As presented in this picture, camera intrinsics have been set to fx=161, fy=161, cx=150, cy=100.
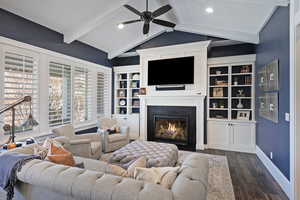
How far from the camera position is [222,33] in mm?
4203

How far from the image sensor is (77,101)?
4590 mm

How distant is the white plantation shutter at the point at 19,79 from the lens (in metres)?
2.98

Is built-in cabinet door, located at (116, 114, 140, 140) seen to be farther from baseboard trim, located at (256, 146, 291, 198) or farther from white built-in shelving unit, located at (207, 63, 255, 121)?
baseboard trim, located at (256, 146, 291, 198)

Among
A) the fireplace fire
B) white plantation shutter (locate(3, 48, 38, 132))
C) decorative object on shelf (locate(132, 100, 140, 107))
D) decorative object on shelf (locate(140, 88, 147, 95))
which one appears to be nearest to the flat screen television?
decorative object on shelf (locate(140, 88, 147, 95))

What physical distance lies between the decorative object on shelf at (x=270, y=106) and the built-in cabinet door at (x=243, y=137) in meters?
0.91

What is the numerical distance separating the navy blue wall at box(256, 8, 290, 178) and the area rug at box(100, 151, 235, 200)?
878mm

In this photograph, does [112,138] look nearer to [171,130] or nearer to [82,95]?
[82,95]

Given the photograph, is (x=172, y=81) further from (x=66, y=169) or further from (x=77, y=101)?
(x=66, y=169)

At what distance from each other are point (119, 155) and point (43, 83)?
7.97 ft

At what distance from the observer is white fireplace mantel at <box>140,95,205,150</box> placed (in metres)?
4.56

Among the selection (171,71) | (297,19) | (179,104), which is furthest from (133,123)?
(297,19)

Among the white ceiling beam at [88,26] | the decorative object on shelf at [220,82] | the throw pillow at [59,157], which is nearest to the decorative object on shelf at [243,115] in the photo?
the decorative object on shelf at [220,82]

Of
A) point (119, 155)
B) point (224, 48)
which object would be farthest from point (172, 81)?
point (119, 155)

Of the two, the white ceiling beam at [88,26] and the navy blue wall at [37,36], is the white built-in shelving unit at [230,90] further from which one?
the navy blue wall at [37,36]
